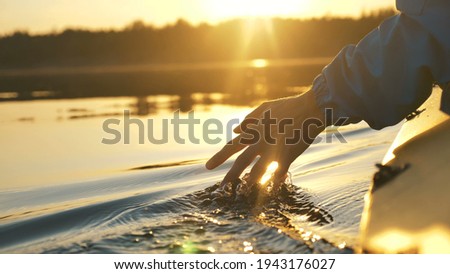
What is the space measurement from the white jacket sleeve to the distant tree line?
10.8 m

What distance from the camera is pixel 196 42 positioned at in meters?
20.4

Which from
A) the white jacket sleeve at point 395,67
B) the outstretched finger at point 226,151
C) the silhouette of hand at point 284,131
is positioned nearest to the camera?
the white jacket sleeve at point 395,67

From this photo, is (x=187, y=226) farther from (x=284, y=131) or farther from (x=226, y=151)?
(x=284, y=131)

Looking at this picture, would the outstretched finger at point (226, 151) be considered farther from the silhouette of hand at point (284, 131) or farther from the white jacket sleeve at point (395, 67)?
the white jacket sleeve at point (395, 67)

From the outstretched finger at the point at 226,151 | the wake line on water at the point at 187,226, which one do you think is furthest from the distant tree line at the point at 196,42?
the outstretched finger at the point at 226,151

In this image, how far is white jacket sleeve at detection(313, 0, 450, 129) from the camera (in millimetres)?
1628

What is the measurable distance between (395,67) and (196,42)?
19.1m

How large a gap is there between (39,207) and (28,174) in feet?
1.83

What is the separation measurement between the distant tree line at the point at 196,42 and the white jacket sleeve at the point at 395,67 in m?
10.8

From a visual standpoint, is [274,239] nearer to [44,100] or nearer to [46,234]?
[46,234]

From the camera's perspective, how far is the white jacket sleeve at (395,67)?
5.34ft

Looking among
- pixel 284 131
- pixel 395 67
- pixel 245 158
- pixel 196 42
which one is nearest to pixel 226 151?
pixel 245 158

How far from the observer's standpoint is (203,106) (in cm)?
552

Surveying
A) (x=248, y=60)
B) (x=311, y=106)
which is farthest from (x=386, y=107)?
(x=248, y=60)
